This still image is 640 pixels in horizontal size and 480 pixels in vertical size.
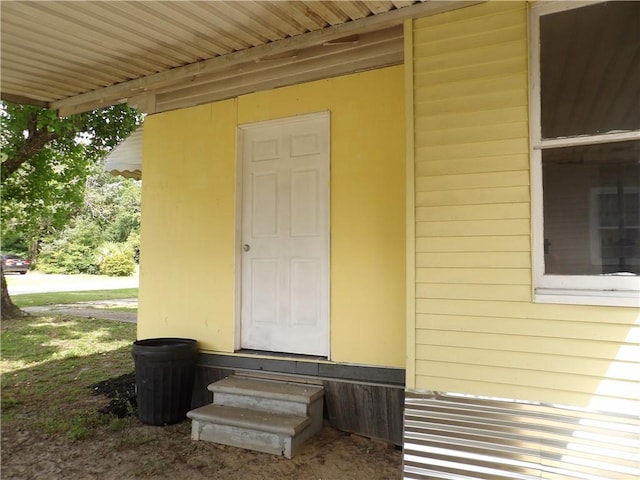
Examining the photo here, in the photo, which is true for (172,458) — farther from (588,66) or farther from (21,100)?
(588,66)

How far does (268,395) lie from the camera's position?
3047mm

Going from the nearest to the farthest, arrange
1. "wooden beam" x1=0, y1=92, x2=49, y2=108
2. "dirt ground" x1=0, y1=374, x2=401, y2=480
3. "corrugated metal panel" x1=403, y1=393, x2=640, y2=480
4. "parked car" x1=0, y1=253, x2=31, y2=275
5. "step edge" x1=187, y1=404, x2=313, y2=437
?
"corrugated metal panel" x1=403, y1=393, x2=640, y2=480, "dirt ground" x1=0, y1=374, x2=401, y2=480, "step edge" x1=187, y1=404, x2=313, y2=437, "wooden beam" x1=0, y1=92, x2=49, y2=108, "parked car" x1=0, y1=253, x2=31, y2=275

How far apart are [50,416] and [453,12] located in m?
4.37

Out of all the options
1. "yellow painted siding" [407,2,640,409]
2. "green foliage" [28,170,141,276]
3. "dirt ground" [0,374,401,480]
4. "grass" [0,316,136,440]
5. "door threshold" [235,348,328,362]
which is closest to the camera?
"yellow painted siding" [407,2,640,409]

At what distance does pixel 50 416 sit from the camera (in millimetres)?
3580

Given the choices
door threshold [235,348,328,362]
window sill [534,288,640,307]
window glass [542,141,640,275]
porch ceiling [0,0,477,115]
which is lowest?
door threshold [235,348,328,362]

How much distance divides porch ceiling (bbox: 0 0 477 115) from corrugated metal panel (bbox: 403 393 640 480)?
7.50ft

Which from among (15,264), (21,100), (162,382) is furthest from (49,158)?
(15,264)

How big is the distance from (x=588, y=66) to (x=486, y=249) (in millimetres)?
1159

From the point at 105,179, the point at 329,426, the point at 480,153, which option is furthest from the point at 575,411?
the point at 105,179

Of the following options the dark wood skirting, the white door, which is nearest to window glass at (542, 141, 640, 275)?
the dark wood skirting

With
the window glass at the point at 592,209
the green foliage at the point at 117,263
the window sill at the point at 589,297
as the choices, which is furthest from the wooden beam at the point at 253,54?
the green foliage at the point at 117,263

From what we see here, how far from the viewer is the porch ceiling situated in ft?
8.18

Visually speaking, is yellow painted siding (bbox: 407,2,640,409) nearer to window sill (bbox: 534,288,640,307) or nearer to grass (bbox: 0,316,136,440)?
window sill (bbox: 534,288,640,307)
